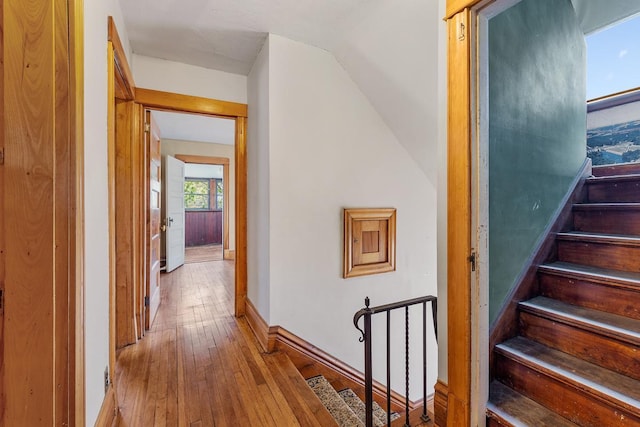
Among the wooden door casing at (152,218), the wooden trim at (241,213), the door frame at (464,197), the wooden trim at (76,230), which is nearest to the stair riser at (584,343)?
the door frame at (464,197)

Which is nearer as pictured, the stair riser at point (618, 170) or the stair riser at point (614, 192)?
the stair riser at point (614, 192)

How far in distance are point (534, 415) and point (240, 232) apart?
241 cm

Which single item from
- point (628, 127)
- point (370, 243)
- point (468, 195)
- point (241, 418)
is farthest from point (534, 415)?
point (628, 127)

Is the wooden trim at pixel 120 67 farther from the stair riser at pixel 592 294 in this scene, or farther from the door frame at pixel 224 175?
the door frame at pixel 224 175

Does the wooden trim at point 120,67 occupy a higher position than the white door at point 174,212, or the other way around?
the wooden trim at point 120,67

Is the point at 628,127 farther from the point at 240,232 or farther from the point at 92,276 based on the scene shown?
the point at 92,276

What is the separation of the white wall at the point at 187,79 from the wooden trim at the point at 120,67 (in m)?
0.22

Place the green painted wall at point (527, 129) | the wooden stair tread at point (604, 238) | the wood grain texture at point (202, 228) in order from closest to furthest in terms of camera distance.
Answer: the green painted wall at point (527, 129), the wooden stair tread at point (604, 238), the wood grain texture at point (202, 228)

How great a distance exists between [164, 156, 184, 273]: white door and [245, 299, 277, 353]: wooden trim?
2749 mm

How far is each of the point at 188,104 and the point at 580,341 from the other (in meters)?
3.15

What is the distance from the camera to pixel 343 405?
175cm

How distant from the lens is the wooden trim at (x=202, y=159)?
5562 millimetres

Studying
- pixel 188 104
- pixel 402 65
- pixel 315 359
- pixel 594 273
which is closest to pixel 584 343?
pixel 594 273

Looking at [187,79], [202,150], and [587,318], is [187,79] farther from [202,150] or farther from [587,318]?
[202,150]
